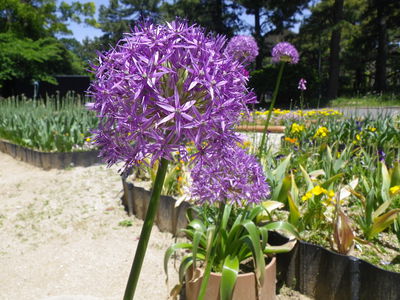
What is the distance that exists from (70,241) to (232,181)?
2642mm

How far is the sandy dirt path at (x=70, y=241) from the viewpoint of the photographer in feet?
9.93

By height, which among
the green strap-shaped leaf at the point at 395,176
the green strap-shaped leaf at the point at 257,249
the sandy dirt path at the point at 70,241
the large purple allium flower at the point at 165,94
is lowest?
Answer: the sandy dirt path at the point at 70,241

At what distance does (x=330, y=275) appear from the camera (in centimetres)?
248

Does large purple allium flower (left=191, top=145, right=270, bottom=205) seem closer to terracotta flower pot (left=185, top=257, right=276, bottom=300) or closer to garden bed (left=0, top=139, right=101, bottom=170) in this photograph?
terracotta flower pot (left=185, top=257, right=276, bottom=300)

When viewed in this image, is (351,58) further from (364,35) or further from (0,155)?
(0,155)

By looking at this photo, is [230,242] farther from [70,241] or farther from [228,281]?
[70,241]

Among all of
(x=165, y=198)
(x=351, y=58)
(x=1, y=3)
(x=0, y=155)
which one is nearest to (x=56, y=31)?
(x=1, y=3)

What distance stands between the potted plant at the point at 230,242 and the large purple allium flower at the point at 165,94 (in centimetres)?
59

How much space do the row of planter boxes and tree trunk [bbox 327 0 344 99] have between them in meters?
16.1

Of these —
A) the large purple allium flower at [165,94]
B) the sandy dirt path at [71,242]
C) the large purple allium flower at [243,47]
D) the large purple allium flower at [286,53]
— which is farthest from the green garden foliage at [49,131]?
the large purple allium flower at [165,94]

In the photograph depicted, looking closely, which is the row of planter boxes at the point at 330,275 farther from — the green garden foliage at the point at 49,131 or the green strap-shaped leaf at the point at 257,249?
the green garden foliage at the point at 49,131

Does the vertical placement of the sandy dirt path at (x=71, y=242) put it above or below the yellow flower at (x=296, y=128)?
below

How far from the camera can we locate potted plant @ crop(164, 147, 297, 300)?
1.95 meters

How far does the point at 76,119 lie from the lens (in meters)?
7.45
